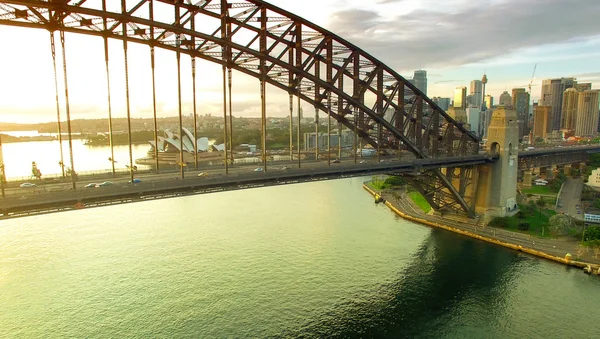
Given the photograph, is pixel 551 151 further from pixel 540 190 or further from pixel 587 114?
pixel 587 114

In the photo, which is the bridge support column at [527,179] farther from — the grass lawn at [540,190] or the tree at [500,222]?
the tree at [500,222]

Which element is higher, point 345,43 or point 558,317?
point 345,43

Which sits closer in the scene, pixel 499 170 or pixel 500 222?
pixel 500 222

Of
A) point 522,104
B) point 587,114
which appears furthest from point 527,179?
point 522,104

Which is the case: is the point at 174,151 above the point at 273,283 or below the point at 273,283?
above

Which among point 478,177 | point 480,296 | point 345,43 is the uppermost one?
point 345,43

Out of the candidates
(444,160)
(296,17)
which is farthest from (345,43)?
(444,160)

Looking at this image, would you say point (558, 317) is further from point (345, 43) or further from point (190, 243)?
point (190, 243)
